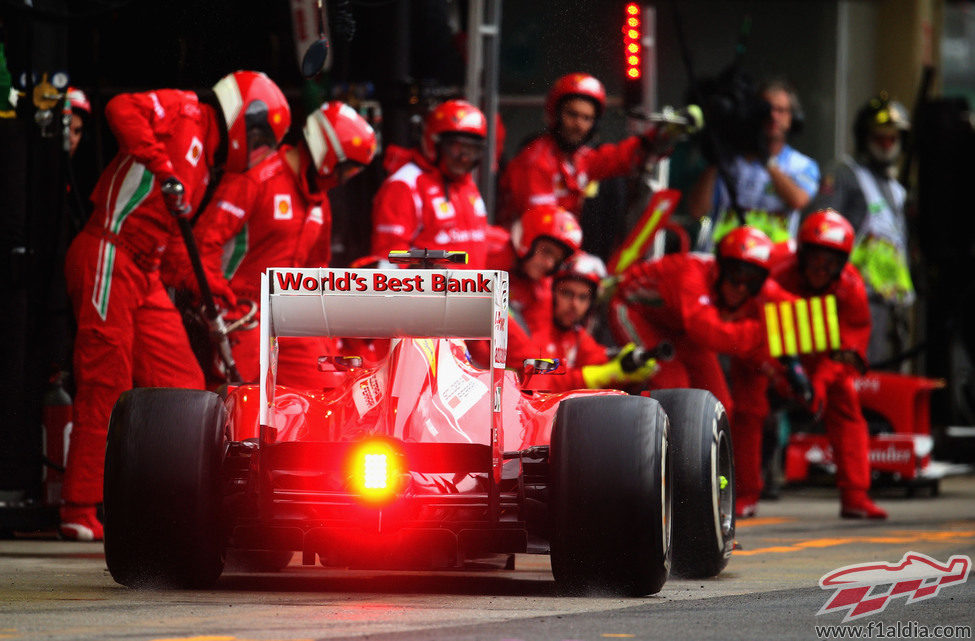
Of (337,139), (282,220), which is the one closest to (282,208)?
(282,220)

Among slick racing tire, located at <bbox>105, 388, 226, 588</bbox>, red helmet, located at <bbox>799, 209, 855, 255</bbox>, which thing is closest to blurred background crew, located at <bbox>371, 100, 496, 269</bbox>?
red helmet, located at <bbox>799, 209, 855, 255</bbox>

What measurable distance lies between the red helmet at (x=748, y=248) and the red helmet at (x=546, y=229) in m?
1.09

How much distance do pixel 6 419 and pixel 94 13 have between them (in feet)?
6.97

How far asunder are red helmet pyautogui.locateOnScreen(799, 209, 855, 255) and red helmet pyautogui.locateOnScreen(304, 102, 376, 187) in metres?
3.33

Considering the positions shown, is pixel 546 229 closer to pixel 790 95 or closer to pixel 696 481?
pixel 696 481

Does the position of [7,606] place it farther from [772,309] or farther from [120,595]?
[772,309]

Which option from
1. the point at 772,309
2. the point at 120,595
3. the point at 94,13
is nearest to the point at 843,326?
the point at 772,309

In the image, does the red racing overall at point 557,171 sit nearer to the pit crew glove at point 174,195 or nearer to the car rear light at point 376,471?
the pit crew glove at point 174,195

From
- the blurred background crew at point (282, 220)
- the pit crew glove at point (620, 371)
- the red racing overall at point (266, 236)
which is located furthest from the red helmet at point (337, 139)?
the pit crew glove at point (620, 371)

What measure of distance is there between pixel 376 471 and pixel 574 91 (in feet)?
18.6

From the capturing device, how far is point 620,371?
393 inches

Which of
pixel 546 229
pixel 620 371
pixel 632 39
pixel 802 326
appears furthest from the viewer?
pixel 632 39

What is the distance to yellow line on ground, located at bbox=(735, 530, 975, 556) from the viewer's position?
9.05 meters

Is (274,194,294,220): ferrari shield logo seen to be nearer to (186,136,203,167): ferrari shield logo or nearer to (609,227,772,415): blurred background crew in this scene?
(186,136,203,167): ferrari shield logo
